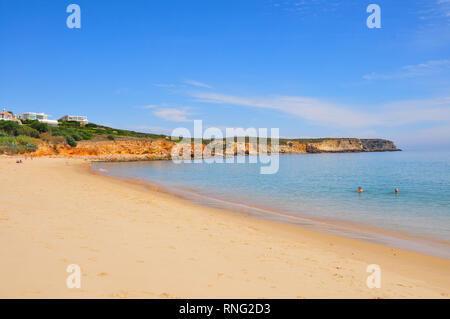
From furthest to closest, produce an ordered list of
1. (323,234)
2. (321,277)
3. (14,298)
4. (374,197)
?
(374,197)
(323,234)
(321,277)
(14,298)

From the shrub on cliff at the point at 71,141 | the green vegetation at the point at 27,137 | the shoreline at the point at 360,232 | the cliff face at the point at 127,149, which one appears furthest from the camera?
the shrub on cliff at the point at 71,141

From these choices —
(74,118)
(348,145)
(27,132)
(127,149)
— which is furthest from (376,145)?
(27,132)

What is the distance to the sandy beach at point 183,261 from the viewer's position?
405cm

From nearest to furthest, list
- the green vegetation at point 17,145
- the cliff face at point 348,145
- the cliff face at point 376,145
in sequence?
the green vegetation at point 17,145 → the cliff face at point 348,145 → the cliff face at point 376,145

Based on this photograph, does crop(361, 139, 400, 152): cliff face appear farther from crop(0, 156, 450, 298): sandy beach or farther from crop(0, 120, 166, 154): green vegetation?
crop(0, 156, 450, 298): sandy beach

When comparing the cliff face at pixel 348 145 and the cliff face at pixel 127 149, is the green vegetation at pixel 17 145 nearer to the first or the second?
the cliff face at pixel 127 149

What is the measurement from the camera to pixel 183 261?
5.25 m

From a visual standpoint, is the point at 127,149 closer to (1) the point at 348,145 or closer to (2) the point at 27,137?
(2) the point at 27,137

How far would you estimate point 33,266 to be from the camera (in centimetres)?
431

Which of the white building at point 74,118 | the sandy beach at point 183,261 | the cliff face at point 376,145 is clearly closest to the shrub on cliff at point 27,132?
the sandy beach at point 183,261

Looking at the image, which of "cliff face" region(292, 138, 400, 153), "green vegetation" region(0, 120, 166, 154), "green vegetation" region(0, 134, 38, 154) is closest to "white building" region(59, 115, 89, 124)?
"green vegetation" region(0, 120, 166, 154)
